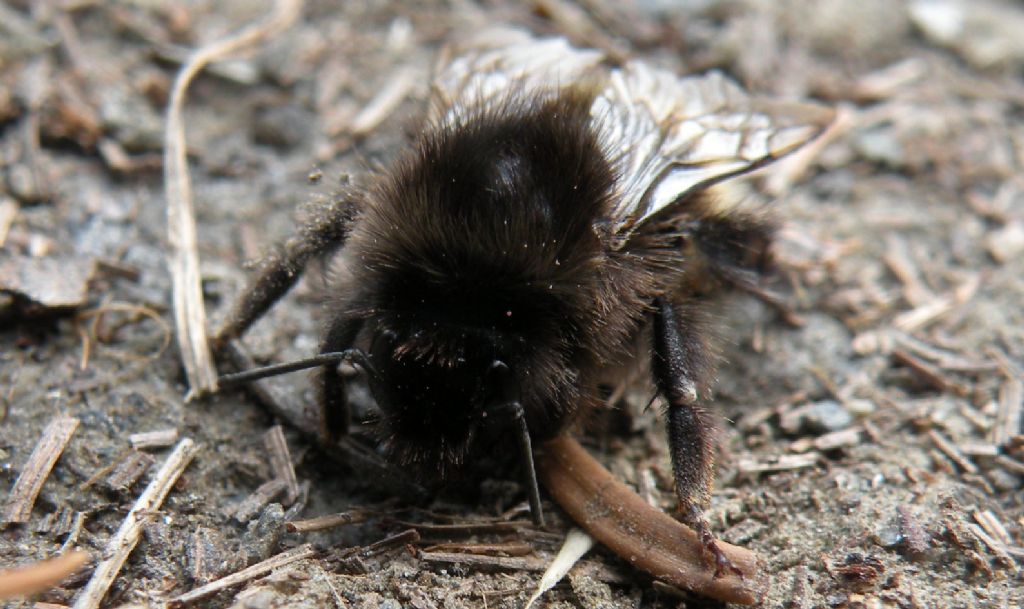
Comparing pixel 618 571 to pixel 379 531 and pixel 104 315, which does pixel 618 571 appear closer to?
pixel 379 531

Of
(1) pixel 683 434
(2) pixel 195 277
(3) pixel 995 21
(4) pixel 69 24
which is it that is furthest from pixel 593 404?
(3) pixel 995 21

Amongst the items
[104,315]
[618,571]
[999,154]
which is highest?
[999,154]

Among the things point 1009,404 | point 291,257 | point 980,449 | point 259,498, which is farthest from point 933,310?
point 259,498

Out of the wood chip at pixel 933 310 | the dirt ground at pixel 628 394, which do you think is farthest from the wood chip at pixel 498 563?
the wood chip at pixel 933 310

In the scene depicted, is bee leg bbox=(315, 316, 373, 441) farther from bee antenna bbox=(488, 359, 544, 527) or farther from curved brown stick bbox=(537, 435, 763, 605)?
curved brown stick bbox=(537, 435, 763, 605)

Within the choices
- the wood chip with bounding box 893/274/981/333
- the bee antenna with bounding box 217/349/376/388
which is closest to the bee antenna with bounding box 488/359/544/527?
the bee antenna with bounding box 217/349/376/388

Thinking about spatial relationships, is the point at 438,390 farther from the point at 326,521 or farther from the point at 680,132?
the point at 680,132
